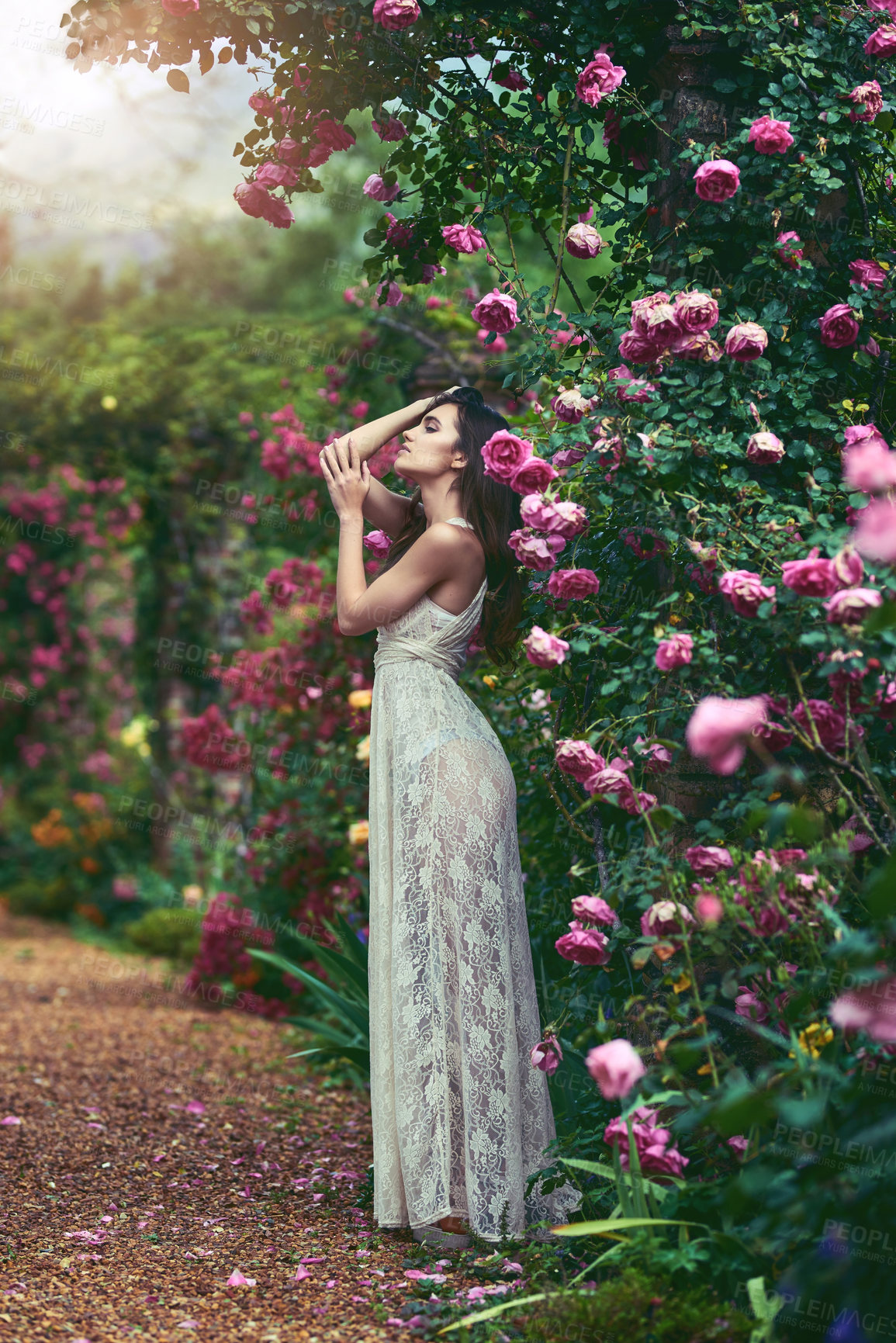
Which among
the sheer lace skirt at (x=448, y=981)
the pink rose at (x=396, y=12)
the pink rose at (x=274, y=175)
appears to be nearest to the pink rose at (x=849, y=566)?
the sheer lace skirt at (x=448, y=981)

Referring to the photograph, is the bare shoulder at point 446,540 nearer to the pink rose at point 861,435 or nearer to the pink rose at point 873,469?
the pink rose at point 861,435

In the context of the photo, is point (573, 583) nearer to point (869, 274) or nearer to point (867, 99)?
point (869, 274)

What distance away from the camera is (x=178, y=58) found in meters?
2.57

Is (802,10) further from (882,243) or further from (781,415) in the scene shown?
(781,415)

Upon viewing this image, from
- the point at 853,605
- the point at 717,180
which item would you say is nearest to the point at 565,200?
the point at 717,180

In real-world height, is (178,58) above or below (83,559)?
below

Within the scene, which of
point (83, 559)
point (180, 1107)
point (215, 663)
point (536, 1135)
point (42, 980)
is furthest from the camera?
point (83, 559)

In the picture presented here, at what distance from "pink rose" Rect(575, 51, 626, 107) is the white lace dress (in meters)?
1.15

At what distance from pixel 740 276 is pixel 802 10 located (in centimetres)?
59

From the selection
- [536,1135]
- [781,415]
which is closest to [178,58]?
[781,415]

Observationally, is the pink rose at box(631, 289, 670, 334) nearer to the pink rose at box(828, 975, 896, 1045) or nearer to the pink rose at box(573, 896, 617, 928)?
the pink rose at box(573, 896, 617, 928)

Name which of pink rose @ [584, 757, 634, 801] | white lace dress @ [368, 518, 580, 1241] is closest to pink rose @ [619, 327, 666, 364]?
white lace dress @ [368, 518, 580, 1241]

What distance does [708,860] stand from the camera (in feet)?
6.57

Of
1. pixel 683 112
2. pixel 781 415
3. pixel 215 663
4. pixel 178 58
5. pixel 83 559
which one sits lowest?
pixel 781 415
